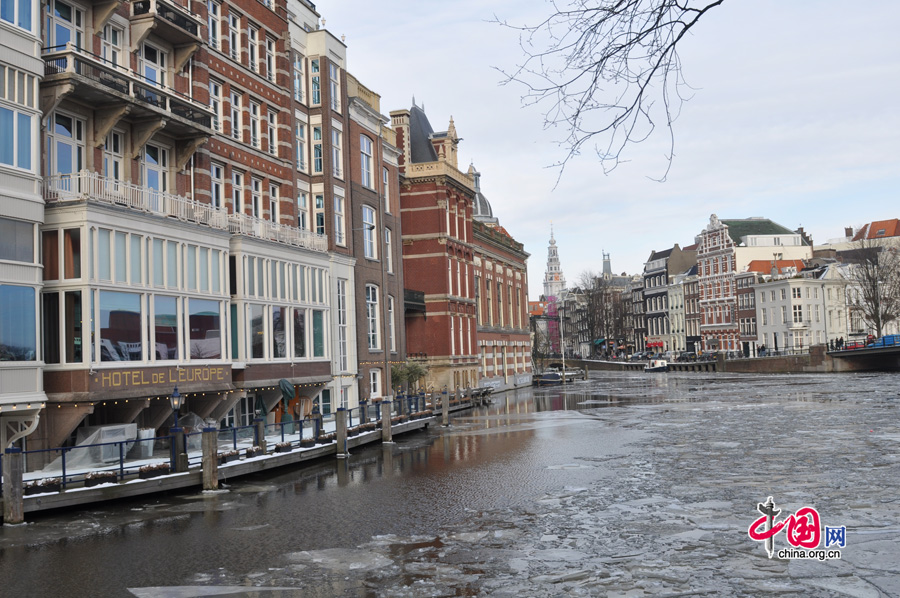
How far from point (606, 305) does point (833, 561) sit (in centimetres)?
13192

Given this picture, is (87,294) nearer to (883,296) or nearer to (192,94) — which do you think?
(192,94)

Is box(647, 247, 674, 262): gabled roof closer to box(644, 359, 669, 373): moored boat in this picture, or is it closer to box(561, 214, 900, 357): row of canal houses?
box(561, 214, 900, 357): row of canal houses

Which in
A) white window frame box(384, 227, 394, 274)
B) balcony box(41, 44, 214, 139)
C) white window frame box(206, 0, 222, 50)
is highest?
white window frame box(206, 0, 222, 50)

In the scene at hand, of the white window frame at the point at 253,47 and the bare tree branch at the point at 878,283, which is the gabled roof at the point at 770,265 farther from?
the white window frame at the point at 253,47

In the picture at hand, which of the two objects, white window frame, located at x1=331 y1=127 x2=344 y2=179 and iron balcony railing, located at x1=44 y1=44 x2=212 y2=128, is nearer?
iron balcony railing, located at x1=44 y1=44 x2=212 y2=128

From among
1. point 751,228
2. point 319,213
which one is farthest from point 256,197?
point 751,228

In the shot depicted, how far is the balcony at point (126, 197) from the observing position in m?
23.6

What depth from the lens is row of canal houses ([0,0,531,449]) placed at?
22.6 meters

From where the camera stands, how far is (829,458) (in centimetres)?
2400

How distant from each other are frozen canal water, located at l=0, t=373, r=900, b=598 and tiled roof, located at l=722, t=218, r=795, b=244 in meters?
94.7

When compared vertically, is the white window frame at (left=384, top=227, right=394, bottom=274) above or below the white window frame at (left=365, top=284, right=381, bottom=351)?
above

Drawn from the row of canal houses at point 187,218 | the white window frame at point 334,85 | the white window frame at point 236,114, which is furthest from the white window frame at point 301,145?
the white window frame at point 236,114

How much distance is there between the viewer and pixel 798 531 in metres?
14.4

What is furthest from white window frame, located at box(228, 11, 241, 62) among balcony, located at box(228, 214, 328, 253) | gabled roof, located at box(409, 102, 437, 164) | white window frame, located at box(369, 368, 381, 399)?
gabled roof, located at box(409, 102, 437, 164)
